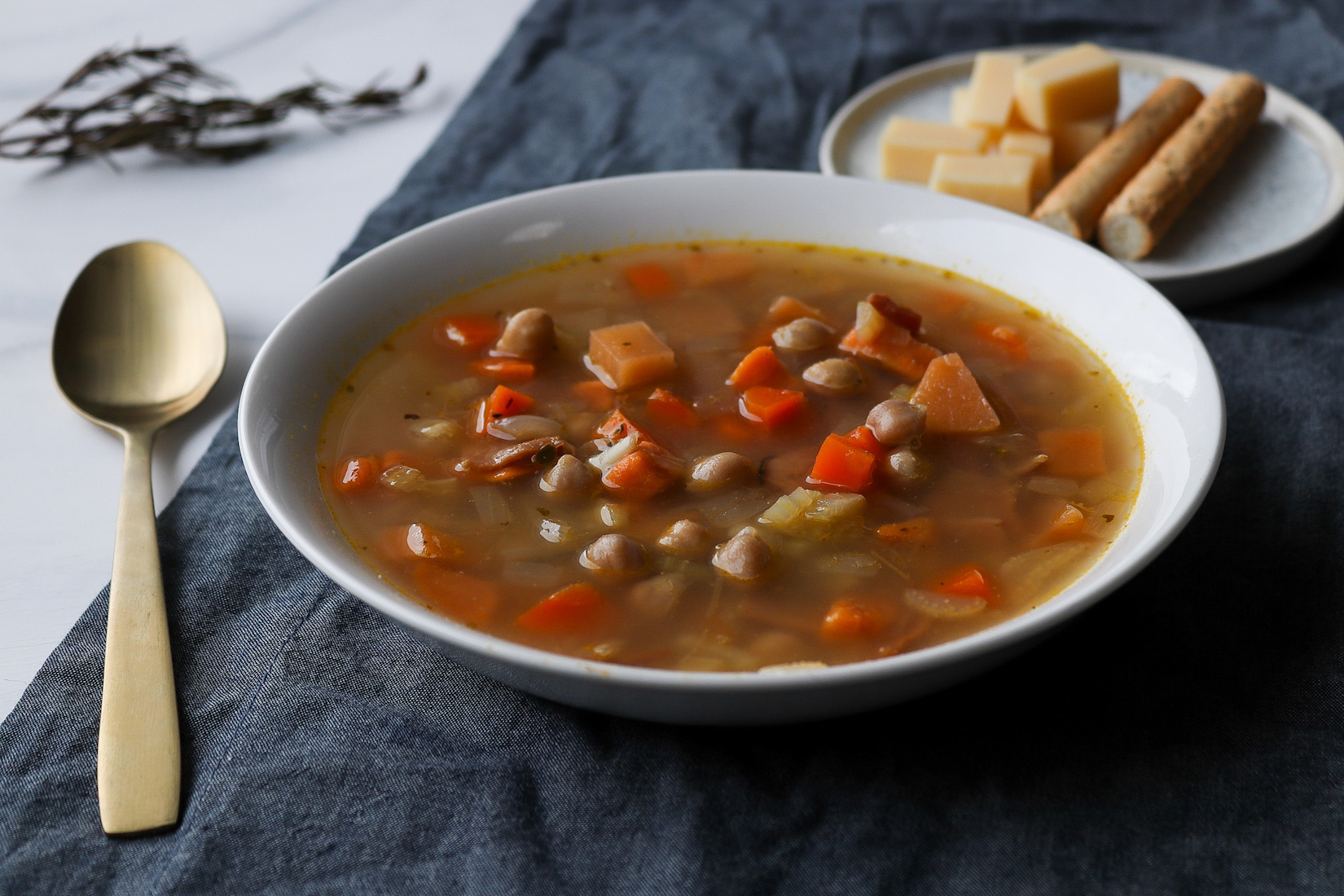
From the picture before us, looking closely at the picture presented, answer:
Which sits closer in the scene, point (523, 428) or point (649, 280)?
point (523, 428)

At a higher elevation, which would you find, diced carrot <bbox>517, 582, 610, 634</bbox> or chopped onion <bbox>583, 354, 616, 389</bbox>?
diced carrot <bbox>517, 582, 610, 634</bbox>

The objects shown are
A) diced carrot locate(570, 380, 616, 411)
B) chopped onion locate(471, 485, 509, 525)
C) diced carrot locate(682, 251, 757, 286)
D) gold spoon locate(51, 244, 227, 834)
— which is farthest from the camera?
diced carrot locate(682, 251, 757, 286)

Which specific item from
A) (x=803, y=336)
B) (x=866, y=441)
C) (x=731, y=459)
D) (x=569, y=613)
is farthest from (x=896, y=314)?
(x=569, y=613)

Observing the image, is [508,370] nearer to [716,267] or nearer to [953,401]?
[716,267]

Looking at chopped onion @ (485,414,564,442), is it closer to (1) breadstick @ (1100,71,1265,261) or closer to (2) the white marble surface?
(2) the white marble surface

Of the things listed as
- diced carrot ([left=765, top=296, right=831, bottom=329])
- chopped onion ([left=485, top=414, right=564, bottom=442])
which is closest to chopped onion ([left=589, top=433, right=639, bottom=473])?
chopped onion ([left=485, top=414, right=564, bottom=442])

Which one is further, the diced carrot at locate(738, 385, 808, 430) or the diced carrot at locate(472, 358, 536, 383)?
the diced carrot at locate(472, 358, 536, 383)
